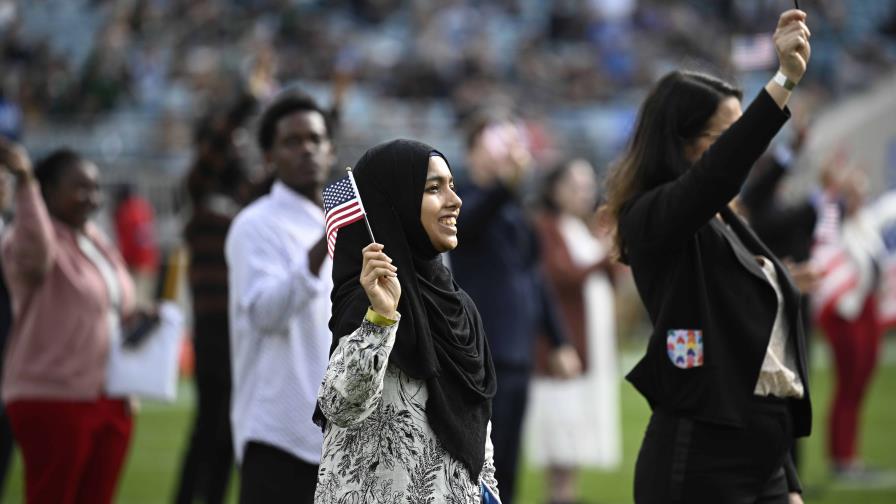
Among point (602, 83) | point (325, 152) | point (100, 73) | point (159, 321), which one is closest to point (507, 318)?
point (159, 321)

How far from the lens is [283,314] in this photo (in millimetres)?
5039

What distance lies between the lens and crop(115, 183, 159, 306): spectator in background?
18.0 meters

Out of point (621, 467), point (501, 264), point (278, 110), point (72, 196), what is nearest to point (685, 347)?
point (278, 110)

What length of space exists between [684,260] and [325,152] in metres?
1.80

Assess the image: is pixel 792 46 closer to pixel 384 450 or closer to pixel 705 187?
pixel 705 187

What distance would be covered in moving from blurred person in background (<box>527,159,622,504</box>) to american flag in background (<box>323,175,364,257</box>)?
5455 mm

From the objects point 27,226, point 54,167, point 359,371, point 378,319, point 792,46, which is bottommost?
point 359,371

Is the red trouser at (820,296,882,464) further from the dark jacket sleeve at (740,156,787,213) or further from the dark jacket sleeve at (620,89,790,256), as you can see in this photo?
the dark jacket sleeve at (620,89,790,256)

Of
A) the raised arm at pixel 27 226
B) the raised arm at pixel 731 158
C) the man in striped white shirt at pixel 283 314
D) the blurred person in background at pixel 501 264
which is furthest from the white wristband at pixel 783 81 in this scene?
the blurred person in background at pixel 501 264

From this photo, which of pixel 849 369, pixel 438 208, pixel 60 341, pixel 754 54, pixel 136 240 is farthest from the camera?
pixel 136 240

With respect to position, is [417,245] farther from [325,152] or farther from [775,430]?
[325,152]

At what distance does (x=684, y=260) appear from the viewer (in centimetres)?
446

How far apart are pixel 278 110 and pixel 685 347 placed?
2.11 metres

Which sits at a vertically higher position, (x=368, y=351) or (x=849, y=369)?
(x=849, y=369)
